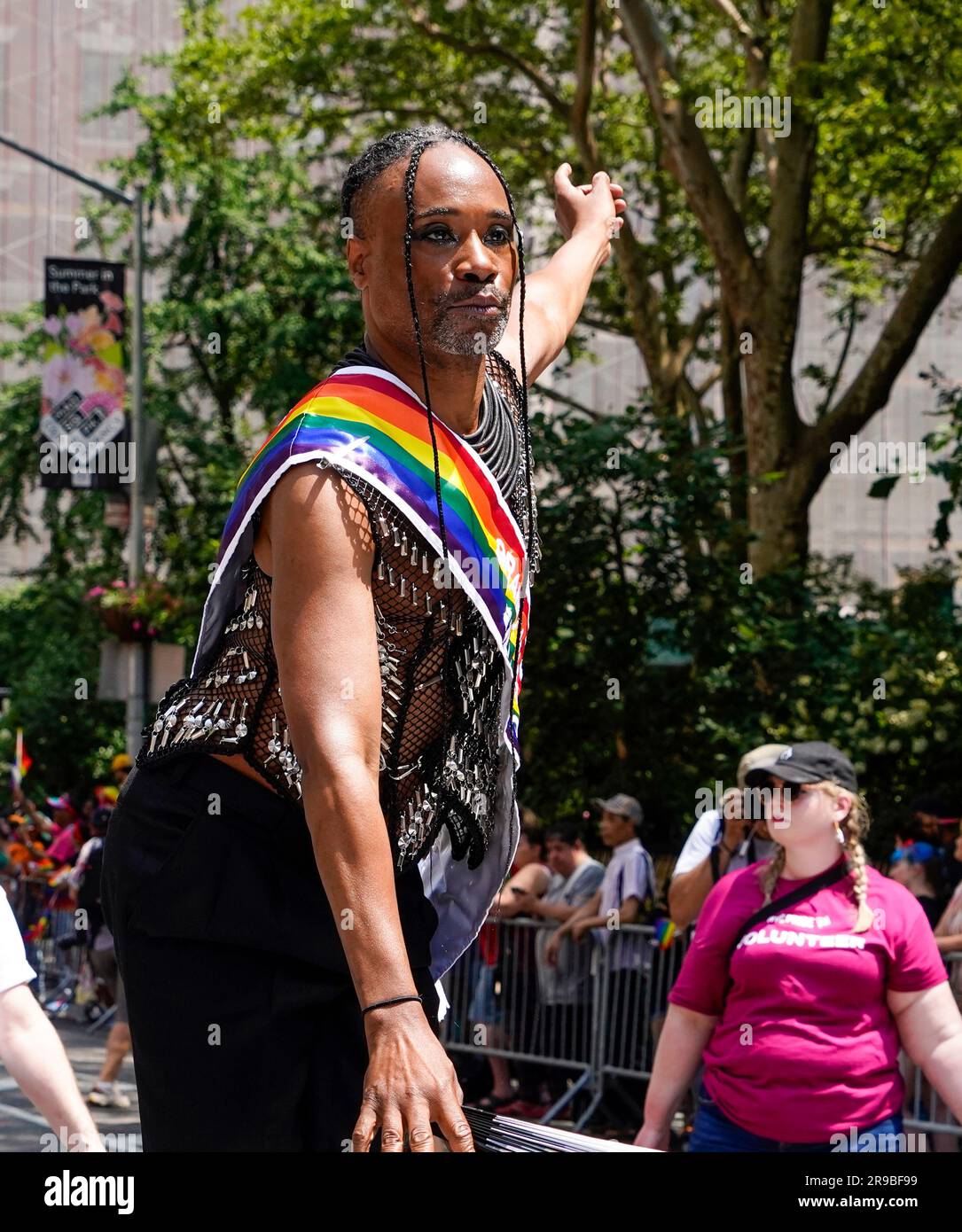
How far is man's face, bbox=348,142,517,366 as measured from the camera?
2260mm

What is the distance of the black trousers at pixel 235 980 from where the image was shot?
217 centimetres

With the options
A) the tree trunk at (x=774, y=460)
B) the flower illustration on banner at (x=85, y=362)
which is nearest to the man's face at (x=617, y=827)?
the tree trunk at (x=774, y=460)

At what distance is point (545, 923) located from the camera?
9.81 meters

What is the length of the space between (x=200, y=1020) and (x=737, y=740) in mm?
9767

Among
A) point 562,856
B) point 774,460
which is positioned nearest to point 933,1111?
point 562,856

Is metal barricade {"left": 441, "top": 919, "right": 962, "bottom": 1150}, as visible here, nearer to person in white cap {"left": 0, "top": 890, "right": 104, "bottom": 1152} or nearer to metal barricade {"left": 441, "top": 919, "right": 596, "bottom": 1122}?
metal barricade {"left": 441, "top": 919, "right": 596, "bottom": 1122}

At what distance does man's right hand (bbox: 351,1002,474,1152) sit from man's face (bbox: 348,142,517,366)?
84 cm

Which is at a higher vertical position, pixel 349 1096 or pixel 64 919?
pixel 349 1096

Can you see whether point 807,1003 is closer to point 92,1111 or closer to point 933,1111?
point 933,1111

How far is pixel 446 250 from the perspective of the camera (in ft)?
7.41

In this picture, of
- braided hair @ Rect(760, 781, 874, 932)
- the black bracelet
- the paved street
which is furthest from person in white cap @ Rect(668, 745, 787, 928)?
the black bracelet

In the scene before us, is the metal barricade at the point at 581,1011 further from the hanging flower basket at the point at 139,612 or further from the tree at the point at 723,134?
the hanging flower basket at the point at 139,612
